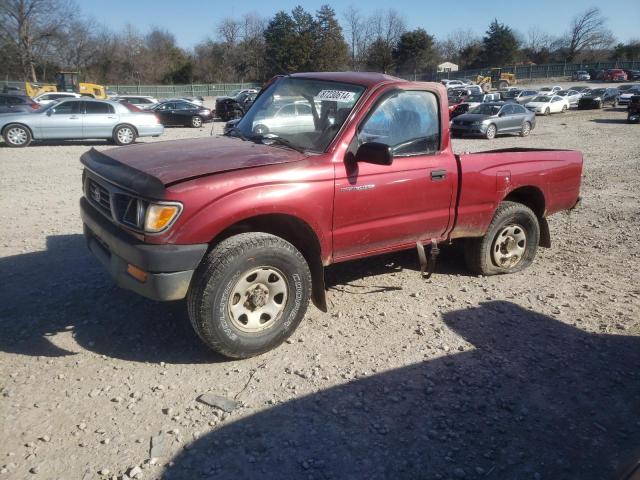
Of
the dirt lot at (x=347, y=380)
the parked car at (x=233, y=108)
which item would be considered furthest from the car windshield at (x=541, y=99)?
the dirt lot at (x=347, y=380)

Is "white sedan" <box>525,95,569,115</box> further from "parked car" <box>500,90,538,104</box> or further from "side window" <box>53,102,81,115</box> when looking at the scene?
"side window" <box>53,102,81,115</box>

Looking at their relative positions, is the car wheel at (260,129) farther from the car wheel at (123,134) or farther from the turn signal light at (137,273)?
the car wheel at (123,134)

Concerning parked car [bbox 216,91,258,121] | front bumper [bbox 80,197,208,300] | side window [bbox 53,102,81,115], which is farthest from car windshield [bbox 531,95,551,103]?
front bumper [bbox 80,197,208,300]

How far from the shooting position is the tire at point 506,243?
5051 mm

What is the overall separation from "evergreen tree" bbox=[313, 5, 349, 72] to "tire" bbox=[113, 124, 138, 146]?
169ft

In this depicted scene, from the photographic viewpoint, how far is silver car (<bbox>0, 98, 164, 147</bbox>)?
587 inches

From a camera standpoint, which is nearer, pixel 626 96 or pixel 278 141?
pixel 278 141

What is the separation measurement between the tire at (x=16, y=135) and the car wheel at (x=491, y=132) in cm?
1632

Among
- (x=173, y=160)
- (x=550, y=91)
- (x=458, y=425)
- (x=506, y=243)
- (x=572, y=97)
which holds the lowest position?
(x=458, y=425)

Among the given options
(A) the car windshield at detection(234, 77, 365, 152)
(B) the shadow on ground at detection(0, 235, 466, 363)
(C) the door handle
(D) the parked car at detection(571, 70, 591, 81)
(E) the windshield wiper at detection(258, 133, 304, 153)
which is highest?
(D) the parked car at detection(571, 70, 591, 81)

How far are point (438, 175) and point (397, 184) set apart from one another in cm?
47

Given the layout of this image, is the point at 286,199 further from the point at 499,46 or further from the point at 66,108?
the point at 499,46

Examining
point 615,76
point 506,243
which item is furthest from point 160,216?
point 615,76

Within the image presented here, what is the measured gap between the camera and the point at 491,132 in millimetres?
20391
